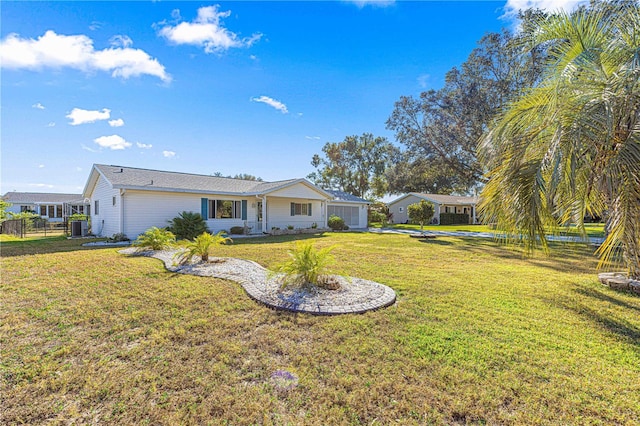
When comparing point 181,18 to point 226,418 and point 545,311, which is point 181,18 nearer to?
point 226,418

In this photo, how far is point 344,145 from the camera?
38.8 m

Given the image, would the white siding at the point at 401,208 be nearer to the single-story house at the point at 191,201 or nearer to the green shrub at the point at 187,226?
the single-story house at the point at 191,201

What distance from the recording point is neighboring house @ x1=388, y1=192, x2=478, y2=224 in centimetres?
3313

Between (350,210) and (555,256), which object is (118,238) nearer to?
(350,210)

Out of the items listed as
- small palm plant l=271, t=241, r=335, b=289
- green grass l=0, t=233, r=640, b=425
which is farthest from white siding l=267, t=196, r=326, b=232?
green grass l=0, t=233, r=640, b=425

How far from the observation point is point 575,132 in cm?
375

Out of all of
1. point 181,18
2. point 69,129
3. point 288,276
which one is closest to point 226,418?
point 288,276

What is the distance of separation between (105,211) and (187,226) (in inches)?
208

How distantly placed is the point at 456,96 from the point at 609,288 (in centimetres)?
1492

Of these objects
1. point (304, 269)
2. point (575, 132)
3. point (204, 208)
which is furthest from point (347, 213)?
point (575, 132)

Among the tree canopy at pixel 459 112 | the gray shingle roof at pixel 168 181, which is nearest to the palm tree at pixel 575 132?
the tree canopy at pixel 459 112

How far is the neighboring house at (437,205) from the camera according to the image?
109 feet

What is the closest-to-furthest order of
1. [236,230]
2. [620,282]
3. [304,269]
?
[304,269]
[620,282]
[236,230]

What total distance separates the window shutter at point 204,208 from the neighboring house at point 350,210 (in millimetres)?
10886
